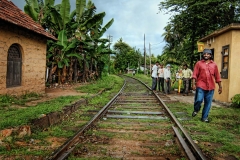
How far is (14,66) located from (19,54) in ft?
2.19

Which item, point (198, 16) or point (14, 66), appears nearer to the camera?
point (14, 66)

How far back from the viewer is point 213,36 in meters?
11.9

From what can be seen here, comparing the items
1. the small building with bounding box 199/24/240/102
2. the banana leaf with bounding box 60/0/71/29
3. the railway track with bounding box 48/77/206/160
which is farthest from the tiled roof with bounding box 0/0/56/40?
the small building with bounding box 199/24/240/102

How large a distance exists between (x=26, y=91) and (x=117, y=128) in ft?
21.2

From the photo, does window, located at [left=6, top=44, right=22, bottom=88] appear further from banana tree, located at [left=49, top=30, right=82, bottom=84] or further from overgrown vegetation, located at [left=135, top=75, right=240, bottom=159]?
overgrown vegetation, located at [left=135, top=75, right=240, bottom=159]

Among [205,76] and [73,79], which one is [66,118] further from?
[73,79]

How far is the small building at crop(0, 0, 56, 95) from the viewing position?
8680mm

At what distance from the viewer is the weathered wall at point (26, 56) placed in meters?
8.68

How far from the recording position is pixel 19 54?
9992mm

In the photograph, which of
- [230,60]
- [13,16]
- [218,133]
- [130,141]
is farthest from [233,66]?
[13,16]

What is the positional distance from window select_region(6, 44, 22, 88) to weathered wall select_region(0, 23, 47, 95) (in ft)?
0.56

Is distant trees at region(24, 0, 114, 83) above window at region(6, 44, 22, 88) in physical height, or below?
above

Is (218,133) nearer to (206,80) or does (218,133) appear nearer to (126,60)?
(206,80)

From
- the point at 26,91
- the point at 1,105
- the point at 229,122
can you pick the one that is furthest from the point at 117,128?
the point at 26,91
